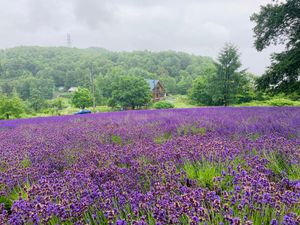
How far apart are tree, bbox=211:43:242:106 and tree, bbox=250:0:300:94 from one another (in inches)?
481

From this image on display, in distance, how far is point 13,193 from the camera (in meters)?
3.24

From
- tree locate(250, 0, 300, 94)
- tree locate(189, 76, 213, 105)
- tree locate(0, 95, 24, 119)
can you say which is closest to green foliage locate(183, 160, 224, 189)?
tree locate(250, 0, 300, 94)

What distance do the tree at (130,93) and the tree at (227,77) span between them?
Result: 12.6m

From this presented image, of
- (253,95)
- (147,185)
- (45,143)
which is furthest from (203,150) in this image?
(253,95)

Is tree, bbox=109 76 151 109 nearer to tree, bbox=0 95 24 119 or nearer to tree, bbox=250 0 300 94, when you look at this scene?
tree, bbox=0 95 24 119

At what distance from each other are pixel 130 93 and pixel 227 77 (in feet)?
46.6

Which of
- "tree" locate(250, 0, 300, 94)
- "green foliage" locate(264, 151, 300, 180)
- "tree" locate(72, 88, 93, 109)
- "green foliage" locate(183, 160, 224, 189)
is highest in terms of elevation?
"tree" locate(250, 0, 300, 94)

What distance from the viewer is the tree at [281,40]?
10.7 meters

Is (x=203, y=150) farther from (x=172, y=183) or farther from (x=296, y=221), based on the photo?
(x=296, y=221)

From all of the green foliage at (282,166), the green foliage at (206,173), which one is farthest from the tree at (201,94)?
the green foliage at (206,173)

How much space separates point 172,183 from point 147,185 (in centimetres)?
49

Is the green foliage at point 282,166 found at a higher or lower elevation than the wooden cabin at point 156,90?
higher

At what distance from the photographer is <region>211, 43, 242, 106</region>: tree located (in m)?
24.8

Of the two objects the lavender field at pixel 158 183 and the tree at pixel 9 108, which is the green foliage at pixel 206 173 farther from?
the tree at pixel 9 108
